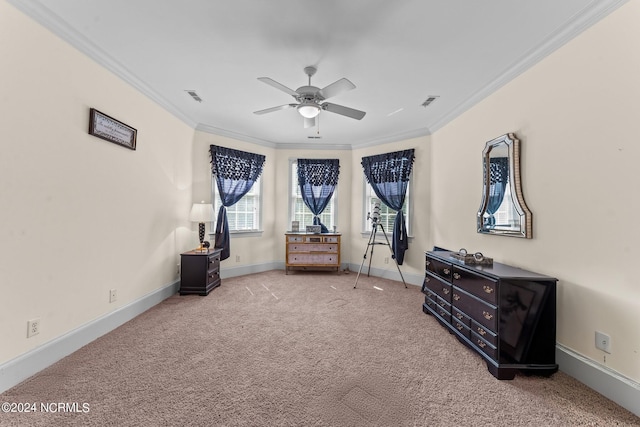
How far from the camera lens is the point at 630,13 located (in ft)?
5.60

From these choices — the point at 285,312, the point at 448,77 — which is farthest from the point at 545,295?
the point at 285,312

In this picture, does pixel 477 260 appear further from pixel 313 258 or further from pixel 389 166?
pixel 313 258

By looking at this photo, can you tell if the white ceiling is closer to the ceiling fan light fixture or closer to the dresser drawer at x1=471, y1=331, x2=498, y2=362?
the ceiling fan light fixture

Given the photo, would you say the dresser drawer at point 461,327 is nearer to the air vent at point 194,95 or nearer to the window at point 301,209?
the window at point 301,209

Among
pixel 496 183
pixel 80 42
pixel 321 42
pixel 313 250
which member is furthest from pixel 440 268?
pixel 80 42

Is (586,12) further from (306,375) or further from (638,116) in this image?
(306,375)

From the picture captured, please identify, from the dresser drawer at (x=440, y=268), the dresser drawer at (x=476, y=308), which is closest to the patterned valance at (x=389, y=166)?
the dresser drawer at (x=440, y=268)

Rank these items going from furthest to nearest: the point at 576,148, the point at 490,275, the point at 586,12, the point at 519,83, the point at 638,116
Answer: the point at 519,83, the point at 490,275, the point at 576,148, the point at 586,12, the point at 638,116

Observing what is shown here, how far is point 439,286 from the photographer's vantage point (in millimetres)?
2941

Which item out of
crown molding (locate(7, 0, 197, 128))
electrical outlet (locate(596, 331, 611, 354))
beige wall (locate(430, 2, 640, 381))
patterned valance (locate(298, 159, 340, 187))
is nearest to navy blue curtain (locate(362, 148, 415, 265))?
patterned valance (locate(298, 159, 340, 187))

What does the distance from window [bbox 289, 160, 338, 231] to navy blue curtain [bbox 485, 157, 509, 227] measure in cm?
307

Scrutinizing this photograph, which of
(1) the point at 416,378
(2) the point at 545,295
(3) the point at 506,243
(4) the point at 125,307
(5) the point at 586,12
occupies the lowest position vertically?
(1) the point at 416,378

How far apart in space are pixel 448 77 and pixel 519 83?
0.65 m

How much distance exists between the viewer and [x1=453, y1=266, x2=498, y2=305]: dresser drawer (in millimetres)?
2111
